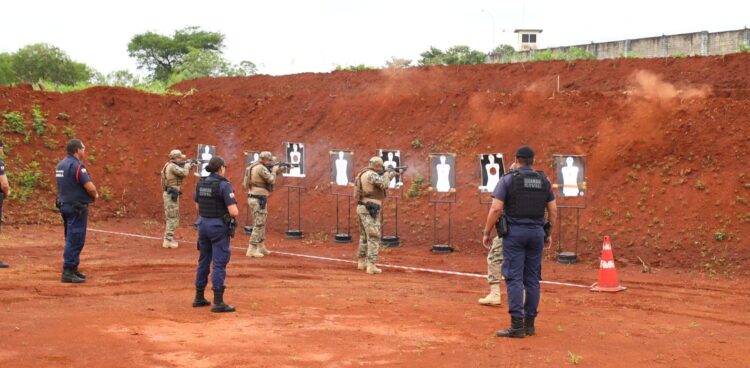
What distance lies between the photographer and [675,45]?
31.5 metres

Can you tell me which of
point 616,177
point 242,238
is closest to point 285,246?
point 242,238

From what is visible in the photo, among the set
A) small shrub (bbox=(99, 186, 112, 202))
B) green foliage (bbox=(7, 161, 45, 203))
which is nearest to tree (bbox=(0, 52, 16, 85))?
green foliage (bbox=(7, 161, 45, 203))

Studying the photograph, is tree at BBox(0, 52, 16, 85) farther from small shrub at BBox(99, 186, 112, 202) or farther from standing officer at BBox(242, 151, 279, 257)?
standing officer at BBox(242, 151, 279, 257)

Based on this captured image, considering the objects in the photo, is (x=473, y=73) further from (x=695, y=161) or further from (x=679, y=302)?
(x=679, y=302)

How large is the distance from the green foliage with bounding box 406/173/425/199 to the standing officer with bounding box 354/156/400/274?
271 inches

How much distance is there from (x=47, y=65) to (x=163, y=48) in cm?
677

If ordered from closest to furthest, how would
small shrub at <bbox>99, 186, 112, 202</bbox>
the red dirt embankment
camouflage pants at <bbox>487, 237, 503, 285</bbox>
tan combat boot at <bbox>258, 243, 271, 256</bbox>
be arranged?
camouflage pants at <bbox>487, 237, 503, 285</bbox> → tan combat boot at <bbox>258, 243, 271, 256</bbox> → the red dirt embankment → small shrub at <bbox>99, 186, 112, 202</bbox>

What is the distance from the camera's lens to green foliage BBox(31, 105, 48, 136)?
26.3 meters

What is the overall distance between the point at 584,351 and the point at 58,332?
5.75m

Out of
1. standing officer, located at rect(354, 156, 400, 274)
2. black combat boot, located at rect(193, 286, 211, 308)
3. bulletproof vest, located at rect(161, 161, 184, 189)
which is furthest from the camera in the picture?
bulletproof vest, located at rect(161, 161, 184, 189)

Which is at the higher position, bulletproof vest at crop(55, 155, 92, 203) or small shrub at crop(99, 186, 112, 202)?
bulletproof vest at crop(55, 155, 92, 203)

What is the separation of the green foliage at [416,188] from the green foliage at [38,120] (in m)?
12.2

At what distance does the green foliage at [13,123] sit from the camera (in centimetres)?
2584

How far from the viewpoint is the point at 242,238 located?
20.9m
